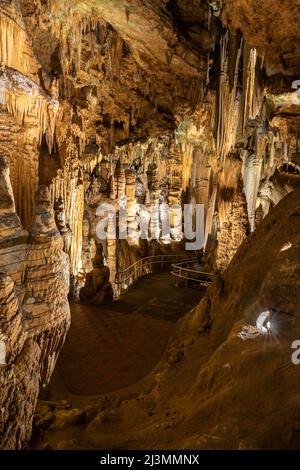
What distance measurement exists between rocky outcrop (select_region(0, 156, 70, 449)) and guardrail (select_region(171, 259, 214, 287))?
6.43m

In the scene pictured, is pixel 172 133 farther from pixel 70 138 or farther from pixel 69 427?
pixel 69 427

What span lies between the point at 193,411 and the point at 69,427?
1.26 m

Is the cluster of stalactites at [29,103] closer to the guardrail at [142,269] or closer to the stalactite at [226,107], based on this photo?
the stalactite at [226,107]

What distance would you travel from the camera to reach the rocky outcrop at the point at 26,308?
7.98ft

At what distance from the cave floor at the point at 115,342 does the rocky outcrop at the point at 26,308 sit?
4.25ft

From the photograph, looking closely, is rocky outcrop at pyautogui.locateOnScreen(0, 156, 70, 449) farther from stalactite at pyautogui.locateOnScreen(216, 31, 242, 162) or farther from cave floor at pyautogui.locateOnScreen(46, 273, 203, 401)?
stalactite at pyautogui.locateOnScreen(216, 31, 242, 162)

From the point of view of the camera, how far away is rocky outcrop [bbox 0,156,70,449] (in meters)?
2.43

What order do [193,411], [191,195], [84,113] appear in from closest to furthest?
[193,411] < [84,113] < [191,195]

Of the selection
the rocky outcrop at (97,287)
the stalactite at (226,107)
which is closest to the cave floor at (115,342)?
the rocky outcrop at (97,287)

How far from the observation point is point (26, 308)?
3184 mm

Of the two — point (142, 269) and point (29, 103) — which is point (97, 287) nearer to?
point (29, 103)

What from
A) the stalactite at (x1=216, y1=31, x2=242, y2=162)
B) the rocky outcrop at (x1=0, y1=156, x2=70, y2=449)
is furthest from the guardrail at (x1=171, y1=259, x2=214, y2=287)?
the rocky outcrop at (x1=0, y1=156, x2=70, y2=449)
